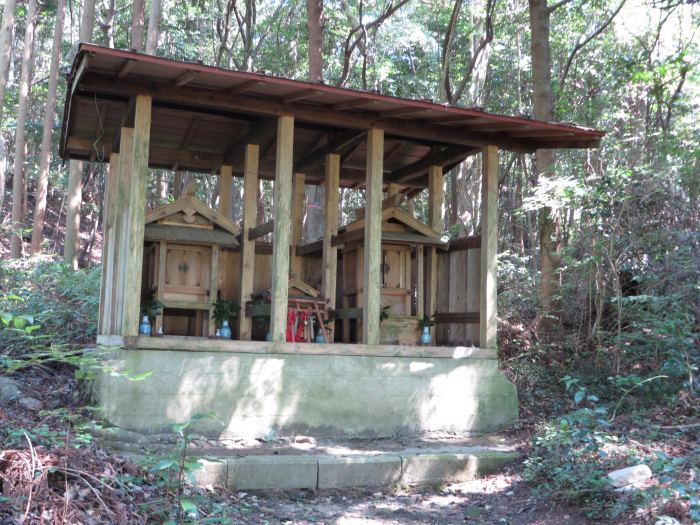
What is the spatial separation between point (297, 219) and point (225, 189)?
1.26m

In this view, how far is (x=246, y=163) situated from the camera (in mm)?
9633

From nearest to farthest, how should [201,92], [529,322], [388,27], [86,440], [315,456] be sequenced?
[86,440]
[315,456]
[201,92]
[529,322]
[388,27]

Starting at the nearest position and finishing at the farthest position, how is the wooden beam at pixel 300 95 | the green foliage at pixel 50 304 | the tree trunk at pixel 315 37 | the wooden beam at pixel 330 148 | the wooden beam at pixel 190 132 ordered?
1. the wooden beam at pixel 300 95
2. the wooden beam at pixel 330 148
3. the wooden beam at pixel 190 132
4. the green foliage at pixel 50 304
5. the tree trunk at pixel 315 37

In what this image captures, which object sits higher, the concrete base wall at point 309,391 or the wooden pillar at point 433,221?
the wooden pillar at point 433,221

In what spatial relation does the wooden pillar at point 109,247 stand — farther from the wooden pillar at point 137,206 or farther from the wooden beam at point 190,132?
the wooden pillar at point 137,206

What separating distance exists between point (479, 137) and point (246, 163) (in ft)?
10.9

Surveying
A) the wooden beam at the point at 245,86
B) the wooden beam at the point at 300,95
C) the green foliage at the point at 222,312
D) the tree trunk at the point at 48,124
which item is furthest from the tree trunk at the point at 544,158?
the tree trunk at the point at 48,124

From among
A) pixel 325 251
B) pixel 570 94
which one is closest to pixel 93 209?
pixel 570 94

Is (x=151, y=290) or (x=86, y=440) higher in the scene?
(x=151, y=290)

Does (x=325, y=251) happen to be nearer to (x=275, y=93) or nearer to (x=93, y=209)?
(x=275, y=93)

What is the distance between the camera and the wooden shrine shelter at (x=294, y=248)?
755 centimetres

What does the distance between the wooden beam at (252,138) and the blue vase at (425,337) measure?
139 inches

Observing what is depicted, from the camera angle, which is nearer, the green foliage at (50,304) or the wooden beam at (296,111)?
the wooden beam at (296,111)

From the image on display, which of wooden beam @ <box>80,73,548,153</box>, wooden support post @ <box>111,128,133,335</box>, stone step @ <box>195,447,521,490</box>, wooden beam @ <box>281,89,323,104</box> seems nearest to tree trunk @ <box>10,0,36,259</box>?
wooden support post @ <box>111,128,133,335</box>
